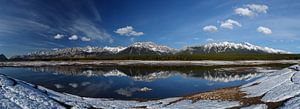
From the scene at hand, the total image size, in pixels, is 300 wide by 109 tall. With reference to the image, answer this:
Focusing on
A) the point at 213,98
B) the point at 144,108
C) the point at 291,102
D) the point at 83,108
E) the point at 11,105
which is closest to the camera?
the point at 11,105

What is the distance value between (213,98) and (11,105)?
56.6 ft

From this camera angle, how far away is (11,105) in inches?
675

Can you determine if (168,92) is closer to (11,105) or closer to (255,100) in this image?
(255,100)

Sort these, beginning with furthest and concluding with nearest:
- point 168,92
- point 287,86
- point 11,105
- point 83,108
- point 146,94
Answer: point 168,92 → point 146,94 → point 287,86 → point 83,108 → point 11,105

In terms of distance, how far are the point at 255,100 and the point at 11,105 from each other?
17153mm

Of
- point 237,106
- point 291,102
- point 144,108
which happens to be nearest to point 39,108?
point 144,108

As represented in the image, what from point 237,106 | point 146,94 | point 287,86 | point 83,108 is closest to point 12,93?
point 83,108

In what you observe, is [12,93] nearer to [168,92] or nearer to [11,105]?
[11,105]

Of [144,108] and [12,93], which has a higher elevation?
[12,93]

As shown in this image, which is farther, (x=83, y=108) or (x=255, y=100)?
(x=255, y=100)

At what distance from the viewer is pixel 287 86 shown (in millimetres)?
23594

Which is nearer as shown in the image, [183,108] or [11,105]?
[11,105]

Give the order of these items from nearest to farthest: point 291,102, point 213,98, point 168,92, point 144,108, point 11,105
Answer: point 11,105 → point 291,102 → point 144,108 → point 213,98 → point 168,92

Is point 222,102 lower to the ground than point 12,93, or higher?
lower
